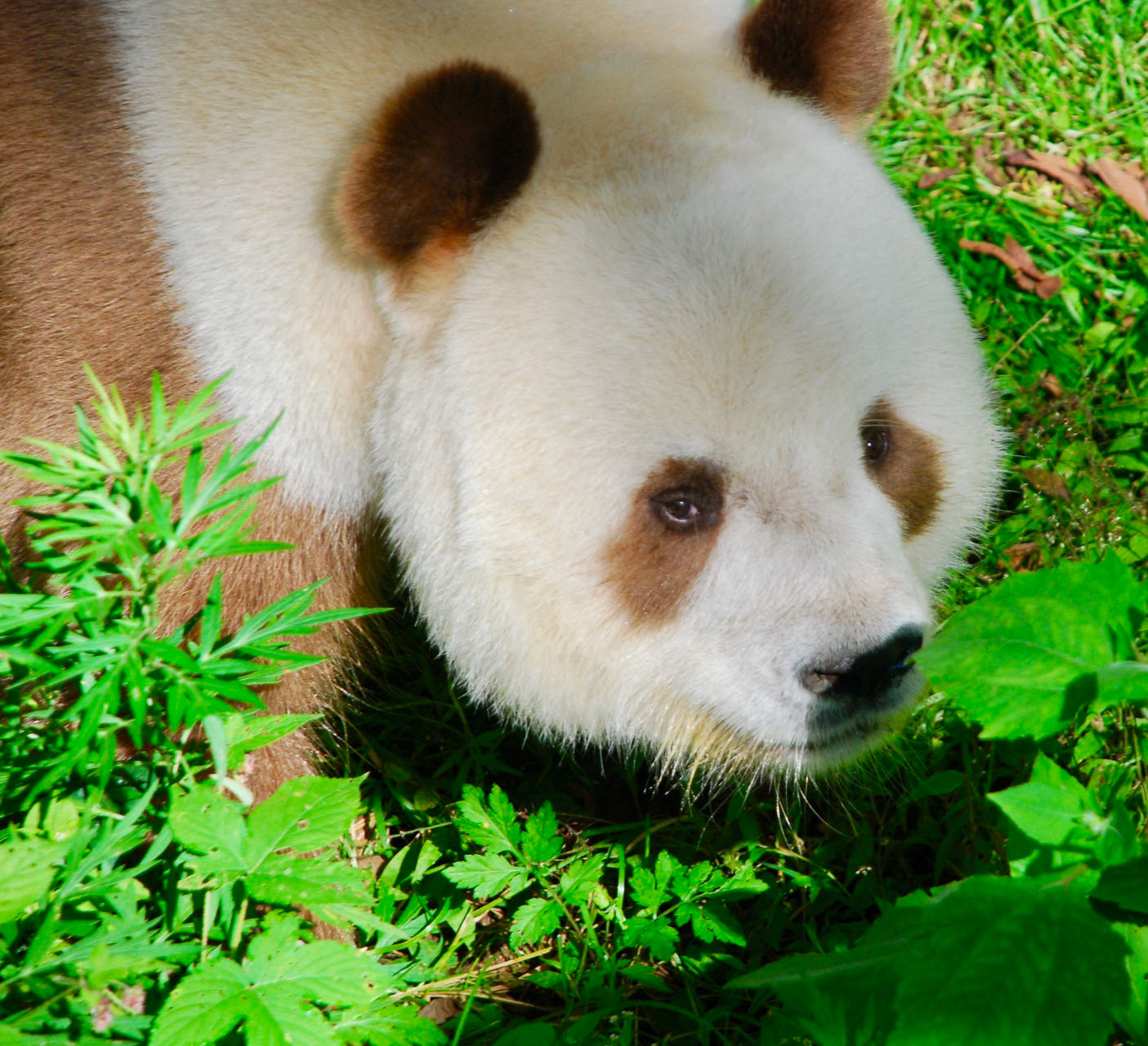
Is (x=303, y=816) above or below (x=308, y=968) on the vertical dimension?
above

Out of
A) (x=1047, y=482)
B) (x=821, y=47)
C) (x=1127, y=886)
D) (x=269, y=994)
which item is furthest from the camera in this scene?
(x=1047, y=482)

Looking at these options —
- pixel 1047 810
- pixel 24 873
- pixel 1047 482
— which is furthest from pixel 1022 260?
pixel 24 873

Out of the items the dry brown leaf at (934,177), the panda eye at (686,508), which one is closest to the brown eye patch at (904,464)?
the panda eye at (686,508)

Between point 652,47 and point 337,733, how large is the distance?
6.63 feet

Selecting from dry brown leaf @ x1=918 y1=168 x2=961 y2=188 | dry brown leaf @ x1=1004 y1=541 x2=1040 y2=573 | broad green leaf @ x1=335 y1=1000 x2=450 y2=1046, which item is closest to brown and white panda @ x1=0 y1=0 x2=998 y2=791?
broad green leaf @ x1=335 y1=1000 x2=450 y2=1046

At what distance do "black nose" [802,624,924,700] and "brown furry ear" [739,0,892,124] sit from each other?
1.14 m

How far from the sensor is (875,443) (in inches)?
92.5

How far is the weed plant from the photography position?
1.78m

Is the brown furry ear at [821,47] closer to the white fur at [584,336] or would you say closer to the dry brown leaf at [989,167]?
the white fur at [584,336]

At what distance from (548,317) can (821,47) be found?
2.89 ft

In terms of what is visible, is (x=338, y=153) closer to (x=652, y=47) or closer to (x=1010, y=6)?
(x=652, y=47)

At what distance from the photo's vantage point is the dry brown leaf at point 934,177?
4426mm

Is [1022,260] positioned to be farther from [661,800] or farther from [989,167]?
[661,800]

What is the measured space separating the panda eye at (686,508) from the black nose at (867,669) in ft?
1.09
